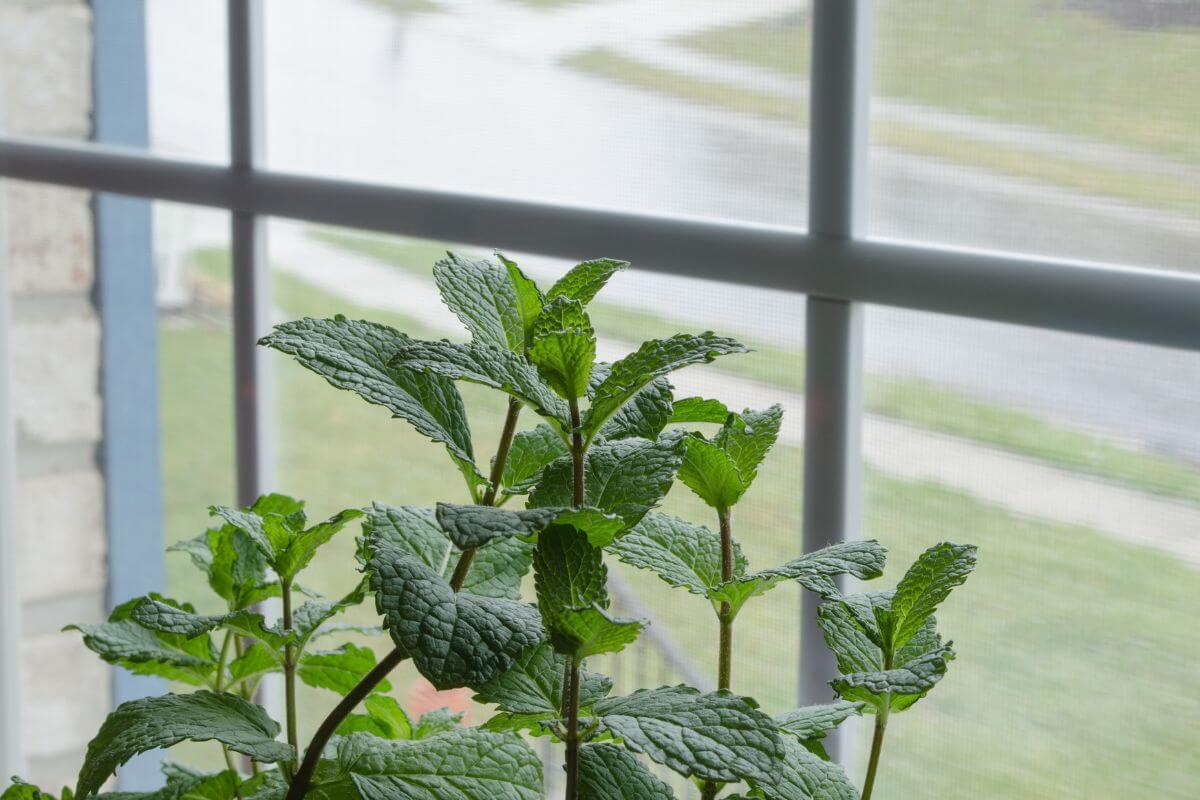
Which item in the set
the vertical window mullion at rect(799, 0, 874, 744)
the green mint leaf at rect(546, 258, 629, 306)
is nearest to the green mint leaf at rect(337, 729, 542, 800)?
the green mint leaf at rect(546, 258, 629, 306)

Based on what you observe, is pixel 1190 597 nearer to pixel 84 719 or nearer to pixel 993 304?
pixel 993 304

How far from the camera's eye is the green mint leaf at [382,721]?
676 millimetres

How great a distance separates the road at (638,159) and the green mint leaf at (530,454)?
Result: 403 millimetres

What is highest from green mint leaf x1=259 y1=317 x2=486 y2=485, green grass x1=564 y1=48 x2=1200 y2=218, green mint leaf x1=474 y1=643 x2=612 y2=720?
green grass x1=564 y1=48 x2=1200 y2=218

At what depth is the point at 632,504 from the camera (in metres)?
0.52

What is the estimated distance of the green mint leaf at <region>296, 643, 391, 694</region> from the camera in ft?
2.28

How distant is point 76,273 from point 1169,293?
57.5 inches

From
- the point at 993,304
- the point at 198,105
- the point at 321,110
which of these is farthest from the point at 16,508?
the point at 993,304

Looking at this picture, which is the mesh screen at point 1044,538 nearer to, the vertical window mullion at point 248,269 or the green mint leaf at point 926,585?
the green mint leaf at point 926,585

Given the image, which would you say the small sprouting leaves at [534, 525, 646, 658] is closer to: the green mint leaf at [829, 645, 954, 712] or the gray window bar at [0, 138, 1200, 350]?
the green mint leaf at [829, 645, 954, 712]

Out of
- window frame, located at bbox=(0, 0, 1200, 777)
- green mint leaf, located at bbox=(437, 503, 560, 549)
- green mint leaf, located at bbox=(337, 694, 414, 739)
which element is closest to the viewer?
green mint leaf, located at bbox=(437, 503, 560, 549)

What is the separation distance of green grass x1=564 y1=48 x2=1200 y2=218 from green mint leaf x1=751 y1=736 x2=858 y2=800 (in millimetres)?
469

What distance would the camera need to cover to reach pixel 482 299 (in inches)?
22.7

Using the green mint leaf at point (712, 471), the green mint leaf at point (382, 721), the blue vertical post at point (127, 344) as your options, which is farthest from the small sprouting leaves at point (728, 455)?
the blue vertical post at point (127, 344)
